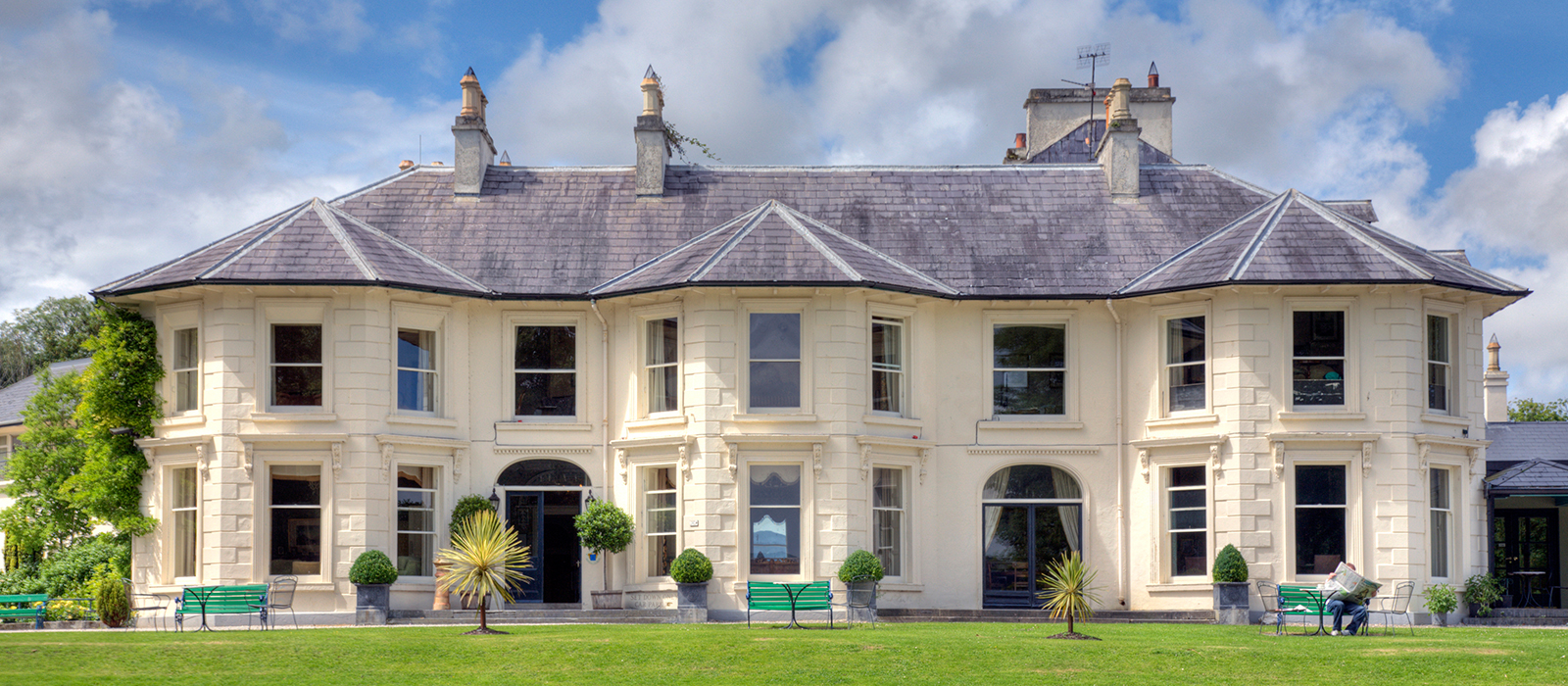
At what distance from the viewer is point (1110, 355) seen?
29734mm

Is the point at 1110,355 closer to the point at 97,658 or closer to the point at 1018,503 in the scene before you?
the point at 1018,503

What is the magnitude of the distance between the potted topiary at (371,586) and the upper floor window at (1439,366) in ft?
60.0

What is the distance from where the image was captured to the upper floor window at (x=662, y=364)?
28.6 meters

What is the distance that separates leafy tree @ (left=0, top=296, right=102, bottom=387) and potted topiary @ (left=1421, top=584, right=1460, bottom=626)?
1980 inches

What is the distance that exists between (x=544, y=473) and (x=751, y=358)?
15.3 feet

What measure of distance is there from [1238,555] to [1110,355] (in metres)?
4.56

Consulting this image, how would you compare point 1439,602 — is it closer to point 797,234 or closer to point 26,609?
point 797,234

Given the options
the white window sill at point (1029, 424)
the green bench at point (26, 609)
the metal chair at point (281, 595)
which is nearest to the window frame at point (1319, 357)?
the white window sill at point (1029, 424)

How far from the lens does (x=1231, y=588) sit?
88.7 feet

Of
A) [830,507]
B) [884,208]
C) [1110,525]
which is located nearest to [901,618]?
[830,507]

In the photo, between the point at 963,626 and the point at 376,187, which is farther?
the point at 376,187

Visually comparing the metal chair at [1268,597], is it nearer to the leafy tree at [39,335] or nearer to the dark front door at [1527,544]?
the dark front door at [1527,544]

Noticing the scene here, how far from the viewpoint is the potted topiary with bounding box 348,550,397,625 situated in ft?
86.9

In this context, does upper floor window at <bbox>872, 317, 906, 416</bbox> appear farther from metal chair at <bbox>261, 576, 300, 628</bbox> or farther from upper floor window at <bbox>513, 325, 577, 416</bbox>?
metal chair at <bbox>261, 576, 300, 628</bbox>
